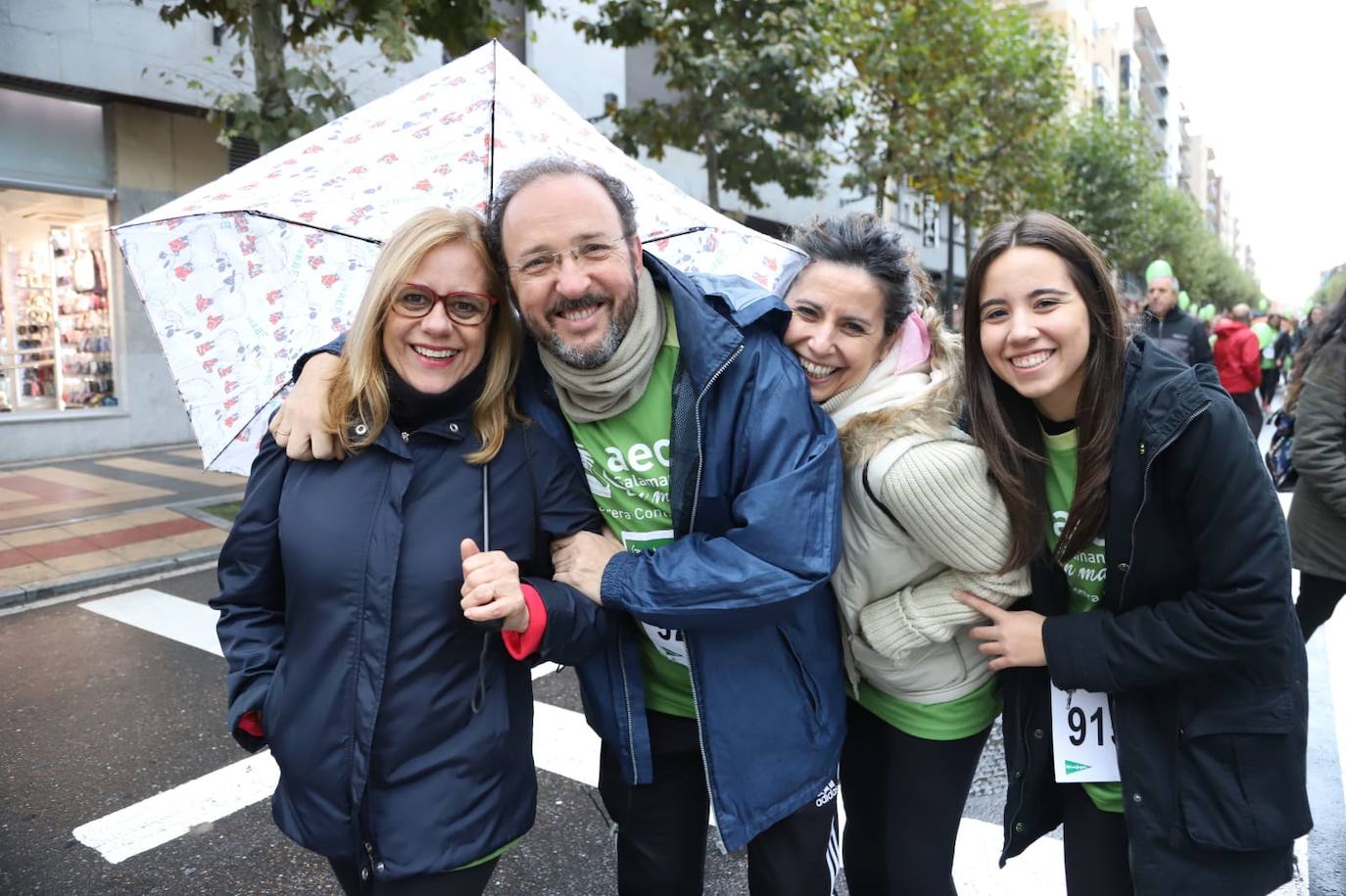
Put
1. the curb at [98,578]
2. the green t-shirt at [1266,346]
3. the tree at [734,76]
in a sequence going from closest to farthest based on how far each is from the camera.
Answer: the curb at [98,578]
the tree at [734,76]
the green t-shirt at [1266,346]

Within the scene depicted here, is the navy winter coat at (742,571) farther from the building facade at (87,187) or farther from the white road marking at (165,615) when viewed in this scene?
the building facade at (87,187)

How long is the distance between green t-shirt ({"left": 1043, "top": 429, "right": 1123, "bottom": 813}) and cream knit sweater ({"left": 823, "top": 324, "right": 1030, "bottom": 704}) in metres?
0.11

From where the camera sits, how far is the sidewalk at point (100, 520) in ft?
22.3

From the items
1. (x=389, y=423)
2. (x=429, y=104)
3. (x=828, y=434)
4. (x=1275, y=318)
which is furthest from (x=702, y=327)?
(x=1275, y=318)

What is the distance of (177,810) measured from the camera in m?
3.60

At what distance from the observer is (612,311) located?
6.40ft

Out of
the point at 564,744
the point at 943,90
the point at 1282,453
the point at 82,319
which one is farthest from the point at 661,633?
the point at 943,90

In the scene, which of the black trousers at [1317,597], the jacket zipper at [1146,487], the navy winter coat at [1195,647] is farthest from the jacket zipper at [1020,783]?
the black trousers at [1317,597]

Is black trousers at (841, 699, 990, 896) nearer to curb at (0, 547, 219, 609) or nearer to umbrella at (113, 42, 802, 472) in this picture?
umbrella at (113, 42, 802, 472)

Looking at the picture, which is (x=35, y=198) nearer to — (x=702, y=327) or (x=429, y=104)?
(x=429, y=104)

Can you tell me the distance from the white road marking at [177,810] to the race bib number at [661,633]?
77.9 inches

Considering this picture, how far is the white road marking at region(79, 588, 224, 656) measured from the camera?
5613 millimetres

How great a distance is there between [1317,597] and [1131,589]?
2589 millimetres

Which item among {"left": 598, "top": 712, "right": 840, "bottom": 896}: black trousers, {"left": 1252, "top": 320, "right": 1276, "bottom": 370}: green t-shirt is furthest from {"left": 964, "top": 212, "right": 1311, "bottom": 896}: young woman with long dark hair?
{"left": 1252, "top": 320, "right": 1276, "bottom": 370}: green t-shirt
